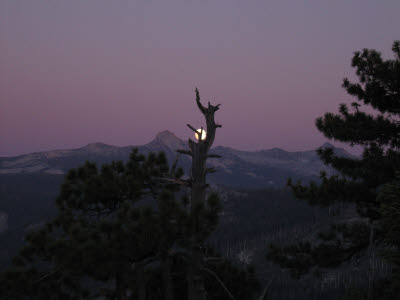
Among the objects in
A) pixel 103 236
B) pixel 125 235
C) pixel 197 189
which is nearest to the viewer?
pixel 125 235

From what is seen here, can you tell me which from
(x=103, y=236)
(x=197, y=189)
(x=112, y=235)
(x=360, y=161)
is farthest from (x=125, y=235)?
(x=360, y=161)

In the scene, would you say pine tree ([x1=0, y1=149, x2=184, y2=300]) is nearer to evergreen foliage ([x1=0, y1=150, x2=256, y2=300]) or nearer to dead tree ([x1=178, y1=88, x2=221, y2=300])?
evergreen foliage ([x1=0, y1=150, x2=256, y2=300])

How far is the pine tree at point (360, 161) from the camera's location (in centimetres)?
1625

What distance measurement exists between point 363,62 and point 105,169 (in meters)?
12.4

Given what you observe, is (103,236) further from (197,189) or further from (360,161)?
(360,161)

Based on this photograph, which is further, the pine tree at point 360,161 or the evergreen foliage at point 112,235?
the pine tree at point 360,161

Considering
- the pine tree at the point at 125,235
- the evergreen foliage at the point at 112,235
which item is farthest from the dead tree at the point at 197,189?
the evergreen foliage at the point at 112,235

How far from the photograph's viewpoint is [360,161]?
1747 centimetres

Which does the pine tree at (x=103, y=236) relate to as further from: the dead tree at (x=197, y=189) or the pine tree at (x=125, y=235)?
the dead tree at (x=197, y=189)

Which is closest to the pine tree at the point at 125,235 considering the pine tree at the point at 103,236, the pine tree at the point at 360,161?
the pine tree at the point at 103,236

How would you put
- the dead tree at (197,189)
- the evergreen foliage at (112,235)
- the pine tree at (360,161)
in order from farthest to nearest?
the pine tree at (360,161), the dead tree at (197,189), the evergreen foliage at (112,235)

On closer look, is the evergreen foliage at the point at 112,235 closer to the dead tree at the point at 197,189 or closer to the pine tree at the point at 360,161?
the dead tree at the point at 197,189

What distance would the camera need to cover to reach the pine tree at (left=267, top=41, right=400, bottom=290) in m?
16.2

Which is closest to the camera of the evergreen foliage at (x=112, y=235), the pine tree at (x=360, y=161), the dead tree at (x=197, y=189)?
the evergreen foliage at (x=112, y=235)
